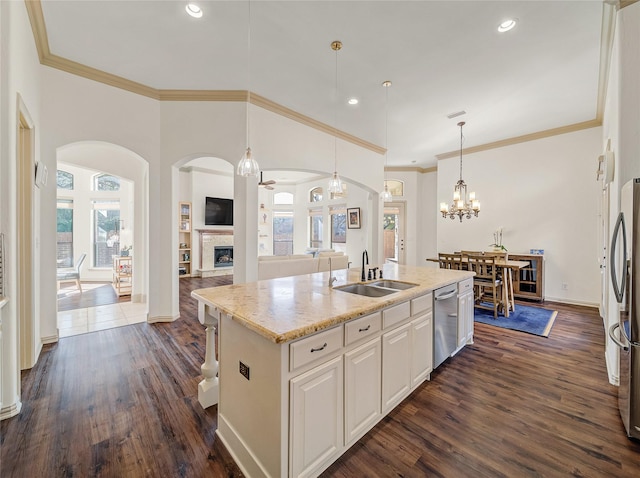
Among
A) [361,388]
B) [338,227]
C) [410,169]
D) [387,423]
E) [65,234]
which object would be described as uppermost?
[410,169]

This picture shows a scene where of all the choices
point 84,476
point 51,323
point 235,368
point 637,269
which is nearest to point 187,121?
point 51,323

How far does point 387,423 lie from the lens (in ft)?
6.34

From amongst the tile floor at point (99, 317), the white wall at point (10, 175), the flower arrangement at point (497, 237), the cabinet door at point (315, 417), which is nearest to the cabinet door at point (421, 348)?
the cabinet door at point (315, 417)

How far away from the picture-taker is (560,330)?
3.69 m

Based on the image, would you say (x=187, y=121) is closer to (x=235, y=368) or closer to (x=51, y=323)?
(x=51, y=323)

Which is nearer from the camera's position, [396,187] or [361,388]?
[361,388]

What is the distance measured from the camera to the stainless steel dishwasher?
248 centimetres

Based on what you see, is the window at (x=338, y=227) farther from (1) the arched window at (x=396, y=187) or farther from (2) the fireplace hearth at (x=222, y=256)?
(2) the fireplace hearth at (x=222, y=256)

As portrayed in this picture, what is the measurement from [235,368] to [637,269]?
8.23ft

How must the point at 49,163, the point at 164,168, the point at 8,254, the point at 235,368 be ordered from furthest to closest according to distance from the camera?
the point at 164,168, the point at 49,163, the point at 8,254, the point at 235,368

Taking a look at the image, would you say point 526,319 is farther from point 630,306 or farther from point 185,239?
point 185,239

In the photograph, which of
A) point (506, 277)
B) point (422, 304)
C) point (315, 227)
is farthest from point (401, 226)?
point (422, 304)

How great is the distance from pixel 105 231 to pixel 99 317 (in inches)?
176

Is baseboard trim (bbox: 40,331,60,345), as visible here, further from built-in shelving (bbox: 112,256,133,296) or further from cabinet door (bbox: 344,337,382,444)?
cabinet door (bbox: 344,337,382,444)
